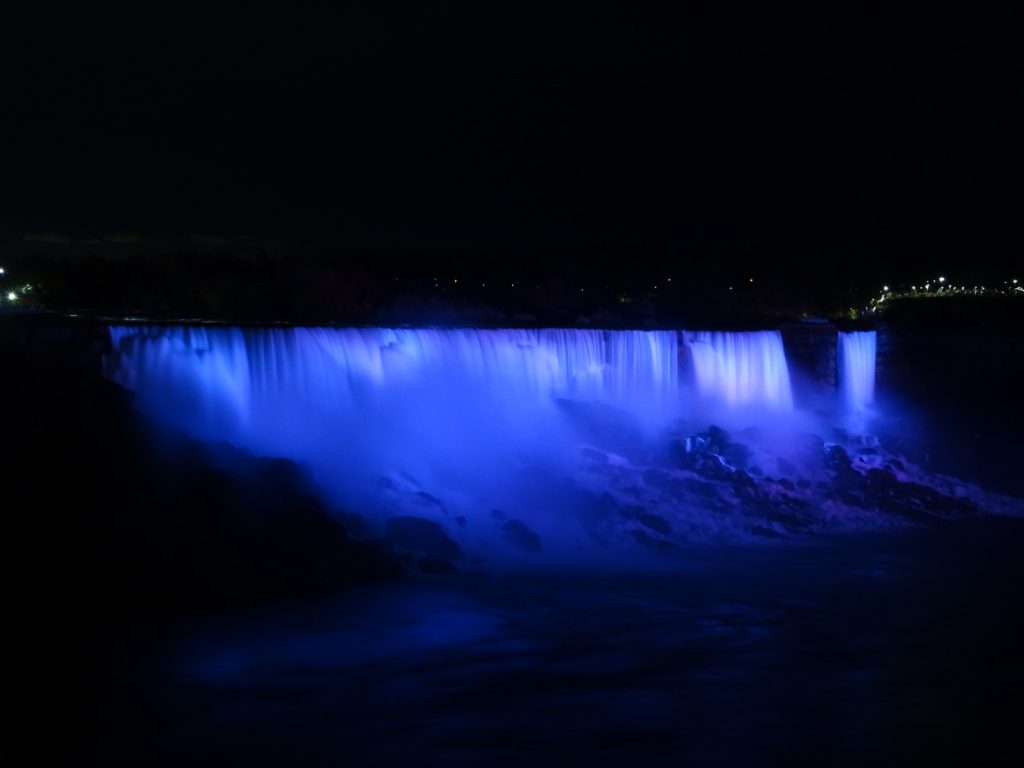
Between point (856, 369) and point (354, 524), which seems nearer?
point (354, 524)

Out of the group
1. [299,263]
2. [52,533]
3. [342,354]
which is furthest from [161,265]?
[52,533]

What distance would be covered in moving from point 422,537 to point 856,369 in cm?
2008

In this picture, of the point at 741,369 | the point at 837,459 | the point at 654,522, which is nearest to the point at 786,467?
the point at 837,459

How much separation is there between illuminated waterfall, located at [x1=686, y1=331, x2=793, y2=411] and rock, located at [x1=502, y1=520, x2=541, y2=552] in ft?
37.9

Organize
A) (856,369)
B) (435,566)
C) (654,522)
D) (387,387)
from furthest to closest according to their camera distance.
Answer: (856,369), (387,387), (654,522), (435,566)

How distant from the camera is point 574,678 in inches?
518

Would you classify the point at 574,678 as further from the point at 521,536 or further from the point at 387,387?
the point at 387,387

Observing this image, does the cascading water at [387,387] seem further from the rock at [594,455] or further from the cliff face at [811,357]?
the cliff face at [811,357]

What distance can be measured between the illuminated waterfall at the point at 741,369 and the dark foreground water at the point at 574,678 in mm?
12641

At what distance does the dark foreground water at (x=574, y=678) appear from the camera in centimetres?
1112

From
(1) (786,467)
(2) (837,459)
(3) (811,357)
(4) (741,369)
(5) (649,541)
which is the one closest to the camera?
(5) (649,541)

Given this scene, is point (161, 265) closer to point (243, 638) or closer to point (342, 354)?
point (342, 354)

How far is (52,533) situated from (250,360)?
681cm

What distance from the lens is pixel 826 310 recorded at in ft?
161
